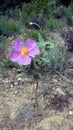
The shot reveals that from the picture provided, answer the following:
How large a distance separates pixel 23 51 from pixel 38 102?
2.53 ft

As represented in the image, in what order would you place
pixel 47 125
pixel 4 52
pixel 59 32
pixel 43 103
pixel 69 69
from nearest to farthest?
pixel 47 125 < pixel 43 103 < pixel 69 69 < pixel 4 52 < pixel 59 32

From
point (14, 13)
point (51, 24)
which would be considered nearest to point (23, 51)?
point (51, 24)

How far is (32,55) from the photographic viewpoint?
2887 mm

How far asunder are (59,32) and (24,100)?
1.88m

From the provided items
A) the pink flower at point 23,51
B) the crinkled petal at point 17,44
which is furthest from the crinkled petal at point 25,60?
the crinkled petal at point 17,44

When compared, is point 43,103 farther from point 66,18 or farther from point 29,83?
point 66,18

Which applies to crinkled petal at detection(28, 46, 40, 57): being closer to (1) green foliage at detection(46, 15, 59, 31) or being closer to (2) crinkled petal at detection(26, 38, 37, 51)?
(2) crinkled petal at detection(26, 38, 37, 51)

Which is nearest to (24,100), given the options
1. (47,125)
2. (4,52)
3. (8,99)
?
(8,99)

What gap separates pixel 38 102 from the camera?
3.50m

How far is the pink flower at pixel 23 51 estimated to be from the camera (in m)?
2.89

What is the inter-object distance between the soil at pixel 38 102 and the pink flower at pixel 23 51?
11.1 inches

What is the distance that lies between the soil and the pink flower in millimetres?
282

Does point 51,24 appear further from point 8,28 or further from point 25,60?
point 25,60

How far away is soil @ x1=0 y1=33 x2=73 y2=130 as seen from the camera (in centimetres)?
330
